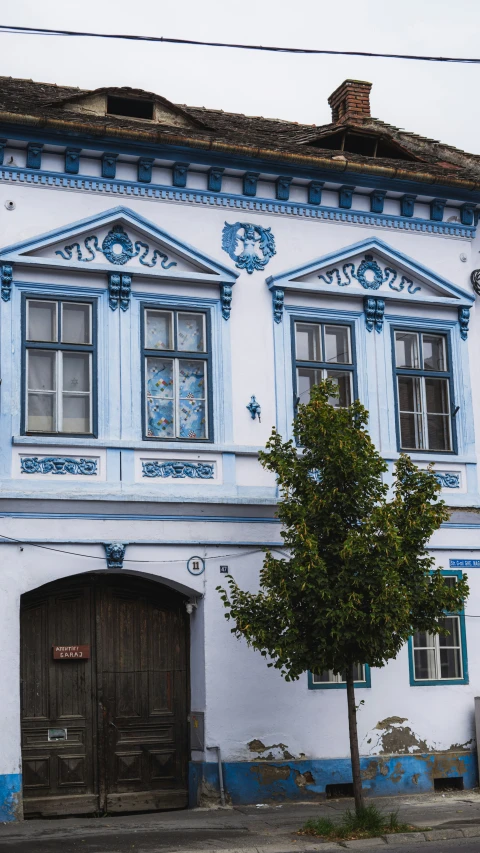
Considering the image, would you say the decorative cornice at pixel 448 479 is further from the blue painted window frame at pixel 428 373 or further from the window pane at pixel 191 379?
the window pane at pixel 191 379

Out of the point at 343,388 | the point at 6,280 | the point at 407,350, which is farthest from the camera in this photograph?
the point at 407,350

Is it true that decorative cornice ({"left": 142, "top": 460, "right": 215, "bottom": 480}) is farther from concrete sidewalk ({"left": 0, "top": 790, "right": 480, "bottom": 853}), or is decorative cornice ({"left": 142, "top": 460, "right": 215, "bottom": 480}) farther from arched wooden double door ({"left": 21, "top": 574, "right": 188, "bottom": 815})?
concrete sidewalk ({"left": 0, "top": 790, "right": 480, "bottom": 853})

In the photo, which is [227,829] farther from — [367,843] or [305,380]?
[305,380]

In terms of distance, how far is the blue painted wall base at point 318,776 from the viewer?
1429 cm

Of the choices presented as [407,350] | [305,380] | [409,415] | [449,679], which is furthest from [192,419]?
[449,679]

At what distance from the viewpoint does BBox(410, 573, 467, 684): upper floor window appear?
51.3 ft

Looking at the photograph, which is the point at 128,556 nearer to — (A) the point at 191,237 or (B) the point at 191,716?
(B) the point at 191,716

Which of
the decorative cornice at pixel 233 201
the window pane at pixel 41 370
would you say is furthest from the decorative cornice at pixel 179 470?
the decorative cornice at pixel 233 201

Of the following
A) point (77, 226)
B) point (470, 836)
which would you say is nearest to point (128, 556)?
point (77, 226)

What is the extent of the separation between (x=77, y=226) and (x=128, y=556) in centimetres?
408

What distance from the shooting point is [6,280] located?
1427 centimetres

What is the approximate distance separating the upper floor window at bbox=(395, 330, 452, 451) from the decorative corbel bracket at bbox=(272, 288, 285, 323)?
184 centimetres

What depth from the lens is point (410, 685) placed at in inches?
608

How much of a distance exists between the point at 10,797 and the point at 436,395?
25.3ft
